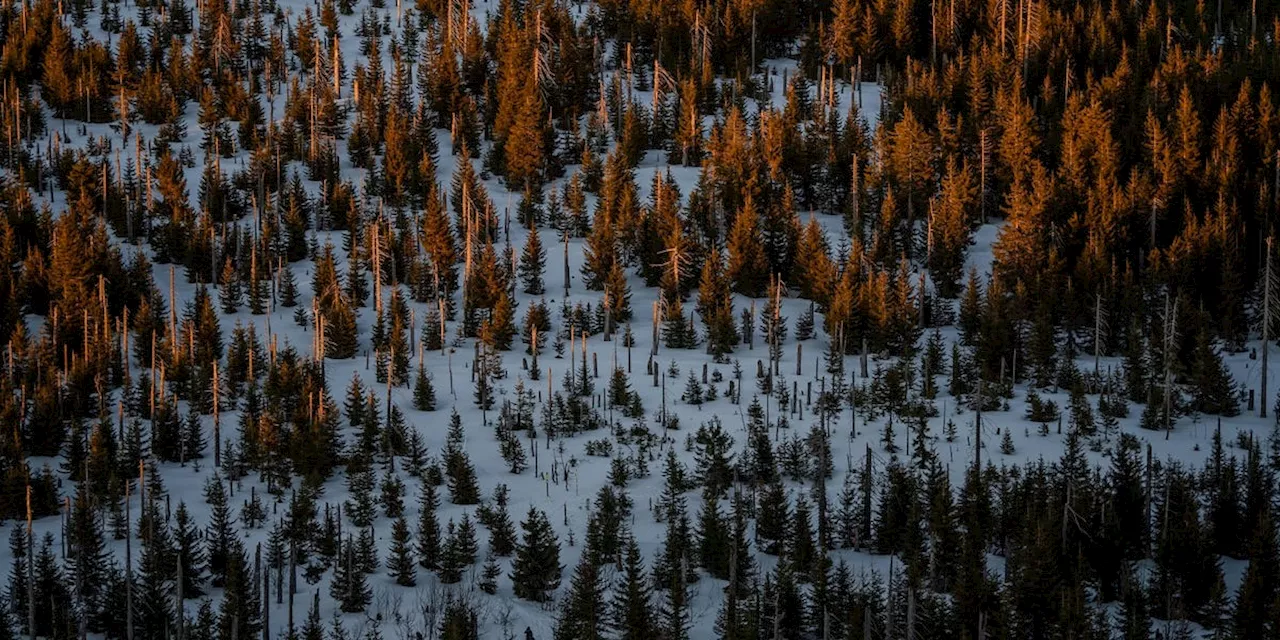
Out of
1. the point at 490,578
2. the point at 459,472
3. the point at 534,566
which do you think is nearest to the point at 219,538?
the point at 459,472

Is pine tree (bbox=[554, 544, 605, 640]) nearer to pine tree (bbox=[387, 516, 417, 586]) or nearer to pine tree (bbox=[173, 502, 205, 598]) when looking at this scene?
pine tree (bbox=[387, 516, 417, 586])


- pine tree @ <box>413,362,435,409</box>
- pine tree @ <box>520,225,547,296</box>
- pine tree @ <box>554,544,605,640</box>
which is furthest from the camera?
pine tree @ <box>520,225,547,296</box>

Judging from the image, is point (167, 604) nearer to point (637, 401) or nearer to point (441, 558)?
point (441, 558)

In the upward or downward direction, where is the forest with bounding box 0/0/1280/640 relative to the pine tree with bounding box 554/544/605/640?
upward

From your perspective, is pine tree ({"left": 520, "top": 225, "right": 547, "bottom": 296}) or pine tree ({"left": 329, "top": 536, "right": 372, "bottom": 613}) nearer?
pine tree ({"left": 329, "top": 536, "right": 372, "bottom": 613})

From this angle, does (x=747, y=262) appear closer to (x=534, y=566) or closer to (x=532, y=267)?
(x=532, y=267)

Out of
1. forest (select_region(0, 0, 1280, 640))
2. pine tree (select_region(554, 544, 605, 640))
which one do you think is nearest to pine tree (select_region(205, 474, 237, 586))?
forest (select_region(0, 0, 1280, 640))

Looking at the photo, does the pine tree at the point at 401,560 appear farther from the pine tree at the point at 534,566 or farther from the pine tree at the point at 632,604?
the pine tree at the point at 632,604

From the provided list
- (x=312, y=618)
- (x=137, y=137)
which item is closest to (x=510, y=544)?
(x=312, y=618)
